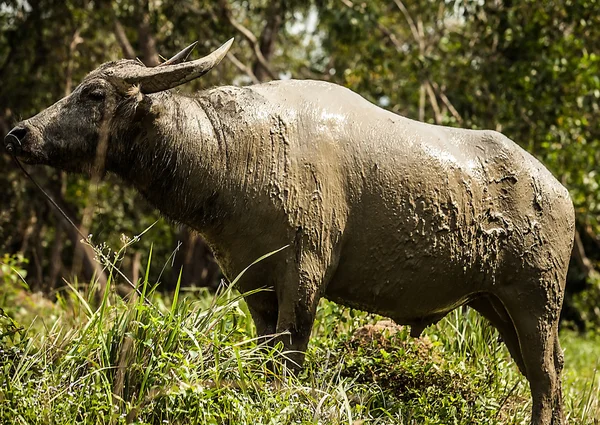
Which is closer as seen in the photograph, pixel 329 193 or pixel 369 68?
pixel 329 193

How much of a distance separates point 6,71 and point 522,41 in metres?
7.76

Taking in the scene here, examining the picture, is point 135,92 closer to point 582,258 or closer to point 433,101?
point 433,101

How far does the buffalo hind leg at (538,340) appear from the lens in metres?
4.84

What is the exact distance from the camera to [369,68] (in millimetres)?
12859

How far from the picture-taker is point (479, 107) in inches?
459

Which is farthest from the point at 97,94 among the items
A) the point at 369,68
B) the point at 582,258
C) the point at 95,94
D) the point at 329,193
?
the point at 582,258

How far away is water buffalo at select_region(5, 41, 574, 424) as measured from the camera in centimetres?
418

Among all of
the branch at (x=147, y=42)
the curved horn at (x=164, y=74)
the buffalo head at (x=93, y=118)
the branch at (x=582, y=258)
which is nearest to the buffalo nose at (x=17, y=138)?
the buffalo head at (x=93, y=118)

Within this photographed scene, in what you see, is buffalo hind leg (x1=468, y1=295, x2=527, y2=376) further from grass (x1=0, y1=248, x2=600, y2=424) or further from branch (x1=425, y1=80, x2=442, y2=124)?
branch (x1=425, y1=80, x2=442, y2=124)

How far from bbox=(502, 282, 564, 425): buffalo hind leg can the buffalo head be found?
87.6 inches

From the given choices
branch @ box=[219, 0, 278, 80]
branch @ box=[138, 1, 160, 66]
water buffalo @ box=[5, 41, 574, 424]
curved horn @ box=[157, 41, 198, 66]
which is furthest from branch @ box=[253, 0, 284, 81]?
curved horn @ box=[157, 41, 198, 66]

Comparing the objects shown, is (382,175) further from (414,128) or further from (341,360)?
(341,360)

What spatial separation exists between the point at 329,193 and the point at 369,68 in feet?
28.8

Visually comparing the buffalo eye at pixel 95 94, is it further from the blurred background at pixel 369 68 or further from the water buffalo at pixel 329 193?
the blurred background at pixel 369 68
